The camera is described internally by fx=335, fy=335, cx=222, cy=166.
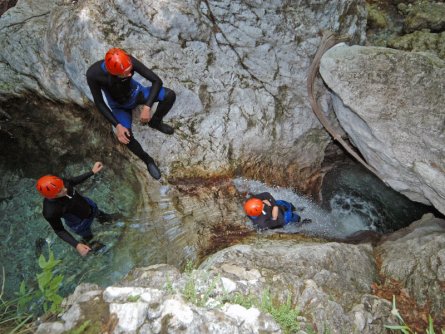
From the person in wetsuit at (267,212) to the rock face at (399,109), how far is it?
1.80 metres

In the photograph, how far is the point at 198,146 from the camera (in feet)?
19.9

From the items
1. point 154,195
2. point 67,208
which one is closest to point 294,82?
point 154,195

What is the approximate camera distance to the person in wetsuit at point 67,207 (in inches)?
170

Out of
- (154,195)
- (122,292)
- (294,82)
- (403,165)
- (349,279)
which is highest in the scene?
(294,82)

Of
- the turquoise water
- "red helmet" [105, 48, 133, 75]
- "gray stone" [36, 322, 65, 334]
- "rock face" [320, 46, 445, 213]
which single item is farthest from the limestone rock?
"red helmet" [105, 48, 133, 75]

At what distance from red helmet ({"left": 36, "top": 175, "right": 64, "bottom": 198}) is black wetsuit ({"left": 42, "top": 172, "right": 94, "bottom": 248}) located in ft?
0.75

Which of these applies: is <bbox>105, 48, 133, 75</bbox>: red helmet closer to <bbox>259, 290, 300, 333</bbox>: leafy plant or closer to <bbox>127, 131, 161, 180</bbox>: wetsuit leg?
<bbox>127, 131, 161, 180</bbox>: wetsuit leg

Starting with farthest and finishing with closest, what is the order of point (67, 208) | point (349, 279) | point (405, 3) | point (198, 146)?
point (405, 3)
point (198, 146)
point (67, 208)
point (349, 279)

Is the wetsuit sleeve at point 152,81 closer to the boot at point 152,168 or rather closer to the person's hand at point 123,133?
the person's hand at point 123,133

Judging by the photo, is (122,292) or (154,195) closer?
(122,292)

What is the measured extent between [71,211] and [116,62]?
2.30m

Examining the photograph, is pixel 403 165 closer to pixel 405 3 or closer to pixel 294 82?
pixel 294 82

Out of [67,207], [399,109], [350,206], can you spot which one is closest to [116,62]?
[67,207]

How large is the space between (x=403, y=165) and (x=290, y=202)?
217 centimetres
